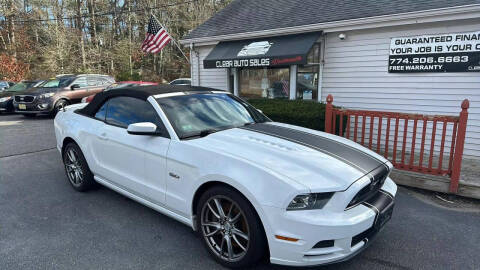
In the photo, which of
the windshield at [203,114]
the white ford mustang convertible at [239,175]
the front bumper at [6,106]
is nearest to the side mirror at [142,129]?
the white ford mustang convertible at [239,175]

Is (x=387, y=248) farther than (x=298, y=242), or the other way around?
(x=387, y=248)

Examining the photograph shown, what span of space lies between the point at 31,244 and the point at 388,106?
22.7 ft

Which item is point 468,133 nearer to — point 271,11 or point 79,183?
point 271,11

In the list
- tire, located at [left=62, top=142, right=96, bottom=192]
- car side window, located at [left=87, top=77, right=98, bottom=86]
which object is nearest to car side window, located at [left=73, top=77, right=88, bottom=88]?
car side window, located at [left=87, top=77, right=98, bottom=86]

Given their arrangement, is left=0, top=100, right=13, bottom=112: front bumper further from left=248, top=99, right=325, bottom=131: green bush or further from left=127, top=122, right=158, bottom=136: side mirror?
left=127, top=122, right=158, bottom=136: side mirror

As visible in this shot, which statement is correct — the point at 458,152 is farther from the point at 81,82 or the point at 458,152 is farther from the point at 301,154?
the point at 81,82

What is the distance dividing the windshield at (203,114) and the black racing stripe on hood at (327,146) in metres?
0.26

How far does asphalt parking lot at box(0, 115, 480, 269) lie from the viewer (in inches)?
106

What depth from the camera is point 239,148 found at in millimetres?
2641

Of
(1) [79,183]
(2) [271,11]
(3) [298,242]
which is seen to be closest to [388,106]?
(2) [271,11]

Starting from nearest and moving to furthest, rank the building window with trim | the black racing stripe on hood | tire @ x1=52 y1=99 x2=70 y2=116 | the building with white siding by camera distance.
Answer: the black racing stripe on hood, the building with white siding, the building window with trim, tire @ x1=52 y1=99 x2=70 y2=116

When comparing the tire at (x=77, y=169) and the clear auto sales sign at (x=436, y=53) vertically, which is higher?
the clear auto sales sign at (x=436, y=53)

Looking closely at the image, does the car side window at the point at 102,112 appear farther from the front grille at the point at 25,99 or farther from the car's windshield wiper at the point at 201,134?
the front grille at the point at 25,99

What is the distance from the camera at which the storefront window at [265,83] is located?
8.65 metres
